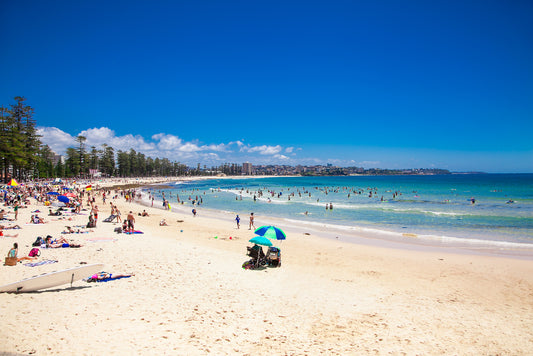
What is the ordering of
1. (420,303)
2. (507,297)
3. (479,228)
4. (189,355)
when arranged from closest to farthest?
(189,355)
(420,303)
(507,297)
(479,228)

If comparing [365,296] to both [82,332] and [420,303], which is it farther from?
[82,332]

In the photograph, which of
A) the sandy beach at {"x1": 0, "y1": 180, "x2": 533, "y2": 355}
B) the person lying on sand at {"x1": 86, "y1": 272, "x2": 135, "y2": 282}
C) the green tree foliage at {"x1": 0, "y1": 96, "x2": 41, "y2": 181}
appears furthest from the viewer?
the green tree foliage at {"x1": 0, "y1": 96, "x2": 41, "y2": 181}

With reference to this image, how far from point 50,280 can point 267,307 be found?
217 inches

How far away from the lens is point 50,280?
280 inches

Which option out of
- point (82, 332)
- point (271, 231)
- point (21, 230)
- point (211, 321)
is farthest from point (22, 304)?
point (21, 230)

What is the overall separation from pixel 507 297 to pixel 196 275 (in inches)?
374

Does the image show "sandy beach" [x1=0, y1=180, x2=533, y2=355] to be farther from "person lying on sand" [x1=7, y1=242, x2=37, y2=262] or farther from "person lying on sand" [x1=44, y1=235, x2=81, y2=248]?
"person lying on sand" [x1=44, y1=235, x2=81, y2=248]

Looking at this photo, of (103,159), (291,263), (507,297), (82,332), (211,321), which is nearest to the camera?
(82,332)

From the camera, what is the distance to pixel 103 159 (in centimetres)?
10450

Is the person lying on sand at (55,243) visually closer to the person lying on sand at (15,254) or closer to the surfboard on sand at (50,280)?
the person lying on sand at (15,254)

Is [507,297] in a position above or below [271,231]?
below

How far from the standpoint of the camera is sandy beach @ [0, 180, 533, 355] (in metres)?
5.21

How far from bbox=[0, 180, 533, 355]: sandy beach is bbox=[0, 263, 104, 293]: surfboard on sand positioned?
0.18 meters

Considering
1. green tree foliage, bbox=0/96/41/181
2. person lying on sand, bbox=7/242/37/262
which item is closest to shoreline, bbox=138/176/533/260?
person lying on sand, bbox=7/242/37/262
